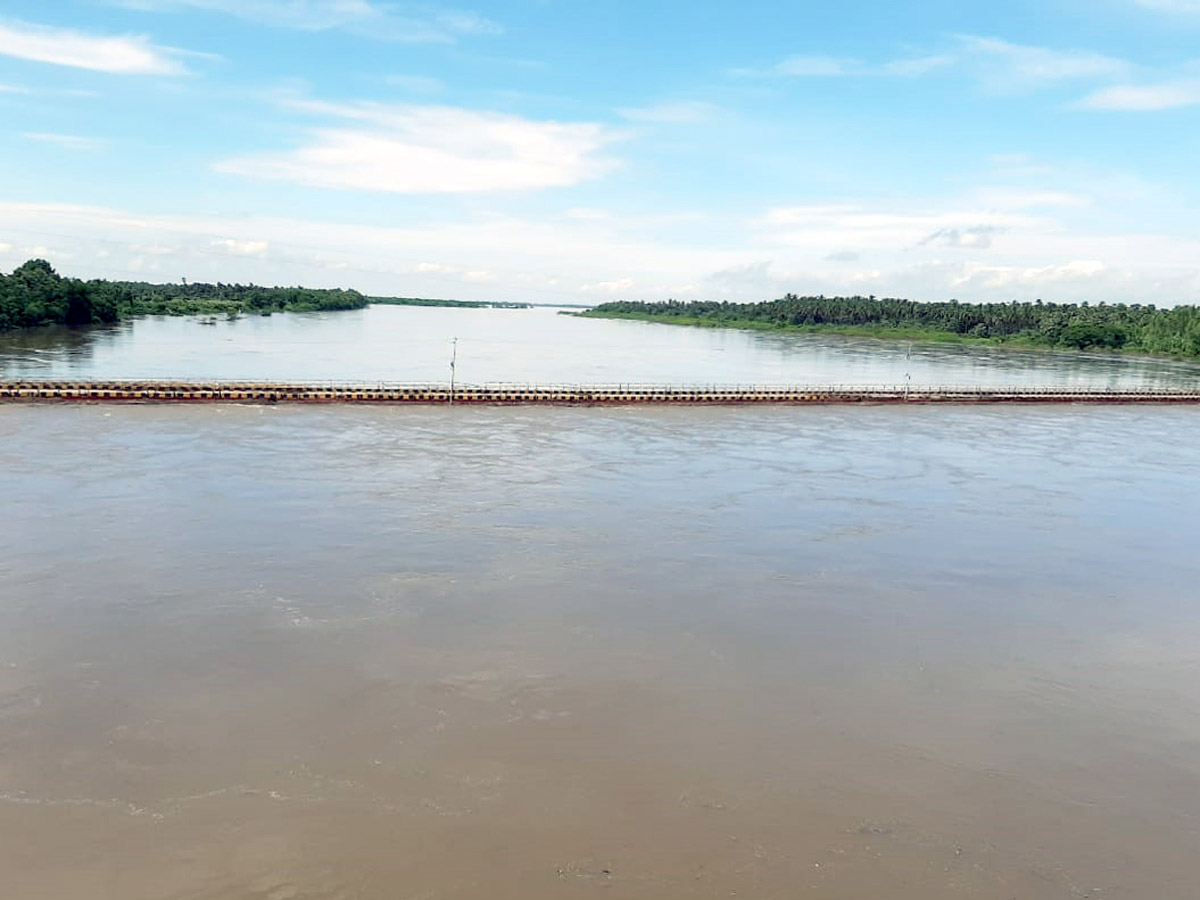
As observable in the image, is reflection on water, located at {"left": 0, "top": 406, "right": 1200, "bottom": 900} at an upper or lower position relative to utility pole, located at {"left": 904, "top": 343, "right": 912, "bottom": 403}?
lower

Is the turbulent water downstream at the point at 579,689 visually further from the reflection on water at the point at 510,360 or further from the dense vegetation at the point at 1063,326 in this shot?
the dense vegetation at the point at 1063,326

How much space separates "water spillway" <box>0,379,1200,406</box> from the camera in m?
58.2

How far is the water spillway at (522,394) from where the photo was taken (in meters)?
58.2

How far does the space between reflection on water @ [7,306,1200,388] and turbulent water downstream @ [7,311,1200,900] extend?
45.3 m

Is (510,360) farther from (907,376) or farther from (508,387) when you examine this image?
(907,376)

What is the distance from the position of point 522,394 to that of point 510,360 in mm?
45037

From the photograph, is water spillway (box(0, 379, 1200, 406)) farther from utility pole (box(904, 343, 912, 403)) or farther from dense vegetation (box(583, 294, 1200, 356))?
dense vegetation (box(583, 294, 1200, 356))

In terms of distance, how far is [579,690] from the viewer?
19375 millimetres

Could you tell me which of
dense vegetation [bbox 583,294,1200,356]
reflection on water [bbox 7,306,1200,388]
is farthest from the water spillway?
dense vegetation [bbox 583,294,1200,356]

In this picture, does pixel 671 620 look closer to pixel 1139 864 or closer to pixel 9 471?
pixel 1139 864

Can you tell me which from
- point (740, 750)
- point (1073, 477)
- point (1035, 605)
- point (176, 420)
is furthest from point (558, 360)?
point (740, 750)

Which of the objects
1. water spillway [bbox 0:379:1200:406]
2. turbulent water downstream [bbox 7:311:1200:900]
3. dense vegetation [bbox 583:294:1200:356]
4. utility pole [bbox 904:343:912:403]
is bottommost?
turbulent water downstream [bbox 7:311:1200:900]

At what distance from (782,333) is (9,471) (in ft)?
587

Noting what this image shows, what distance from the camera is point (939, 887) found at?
13.6 metres
